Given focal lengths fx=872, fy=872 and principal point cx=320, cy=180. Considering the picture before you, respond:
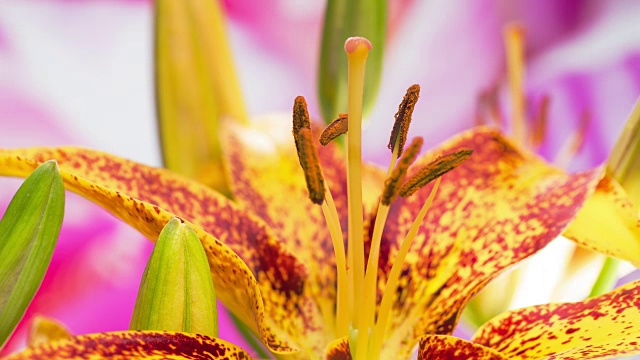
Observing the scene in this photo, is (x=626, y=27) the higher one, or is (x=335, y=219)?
(x=626, y=27)

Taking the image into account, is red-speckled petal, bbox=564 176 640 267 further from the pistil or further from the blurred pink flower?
the blurred pink flower

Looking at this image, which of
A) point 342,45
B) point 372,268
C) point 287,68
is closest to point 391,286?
point 372,268

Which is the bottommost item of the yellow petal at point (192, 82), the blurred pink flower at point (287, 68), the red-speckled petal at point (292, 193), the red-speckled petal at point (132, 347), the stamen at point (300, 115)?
the red-speckled petal at point (132, 347)

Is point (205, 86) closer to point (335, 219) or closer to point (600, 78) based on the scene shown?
point (335, 219)

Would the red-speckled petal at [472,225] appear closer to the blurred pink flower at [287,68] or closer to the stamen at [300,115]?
the stamen at [300,115]

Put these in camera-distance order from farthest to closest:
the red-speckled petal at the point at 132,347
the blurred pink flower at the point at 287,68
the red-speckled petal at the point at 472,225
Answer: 1. the blurred pink flower at the point at 287,68
2. the red-speckled petal at the point at 472,225
3. the red-speckled petal at the point at 132,347

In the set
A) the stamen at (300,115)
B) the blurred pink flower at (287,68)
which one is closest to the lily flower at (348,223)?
the stamen at (300,115)

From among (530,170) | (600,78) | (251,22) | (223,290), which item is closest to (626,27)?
(600,78)
